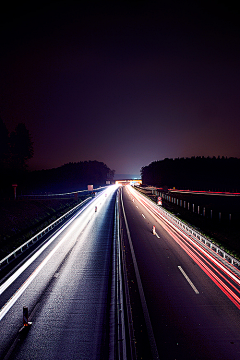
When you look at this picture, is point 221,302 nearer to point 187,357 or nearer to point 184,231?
point 187,357

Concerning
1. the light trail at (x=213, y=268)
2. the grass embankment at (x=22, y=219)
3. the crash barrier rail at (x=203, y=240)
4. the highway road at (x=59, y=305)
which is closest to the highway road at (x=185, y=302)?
the light trail at (x=213, y=268)

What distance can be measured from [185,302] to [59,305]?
20.2 feet

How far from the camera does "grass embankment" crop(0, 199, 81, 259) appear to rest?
77.5ft

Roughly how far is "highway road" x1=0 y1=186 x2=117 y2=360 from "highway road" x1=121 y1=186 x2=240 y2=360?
1.71m

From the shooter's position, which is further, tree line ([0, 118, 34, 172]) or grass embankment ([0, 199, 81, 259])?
tree line ([0, 118, 34, 172])

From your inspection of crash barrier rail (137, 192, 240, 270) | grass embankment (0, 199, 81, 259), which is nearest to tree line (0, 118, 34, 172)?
grass embankment (0, 199, 81, 259)

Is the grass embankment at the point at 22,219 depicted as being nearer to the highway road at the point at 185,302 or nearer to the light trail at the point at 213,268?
the highway road at the point at 185,302

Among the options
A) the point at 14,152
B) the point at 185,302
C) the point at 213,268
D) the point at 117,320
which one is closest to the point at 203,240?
the point at 213,268

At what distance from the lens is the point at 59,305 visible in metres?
9.21

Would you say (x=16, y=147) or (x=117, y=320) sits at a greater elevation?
(x=16, y=147)

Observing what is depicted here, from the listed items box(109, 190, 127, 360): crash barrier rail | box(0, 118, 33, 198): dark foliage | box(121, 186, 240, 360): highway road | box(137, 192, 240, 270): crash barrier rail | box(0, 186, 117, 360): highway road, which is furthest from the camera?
box(0, 118, 33, 198): dark foliage

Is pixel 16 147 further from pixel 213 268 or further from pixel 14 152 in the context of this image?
pixel 213 268

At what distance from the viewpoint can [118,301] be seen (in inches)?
368

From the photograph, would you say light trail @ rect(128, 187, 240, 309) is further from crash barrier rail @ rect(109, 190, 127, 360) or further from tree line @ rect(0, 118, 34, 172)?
tree line @ rect(0, 118, 34, 172)
